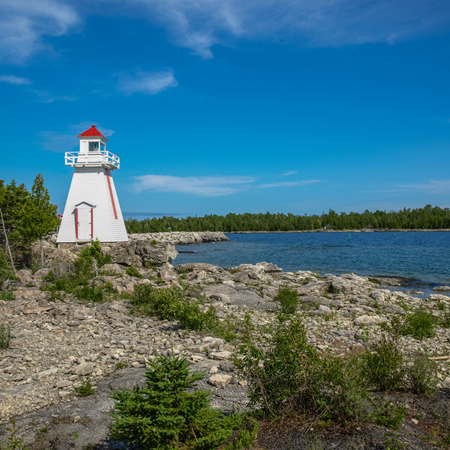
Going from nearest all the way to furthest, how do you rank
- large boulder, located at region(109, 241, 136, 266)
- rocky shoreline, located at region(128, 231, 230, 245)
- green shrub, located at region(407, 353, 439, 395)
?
green shrub, located at region(407, 353, 439, 395)
large boulder, located at region(109, 241, 136, 266)
rocky shoreline, located at region(128, 231, 230, 245)

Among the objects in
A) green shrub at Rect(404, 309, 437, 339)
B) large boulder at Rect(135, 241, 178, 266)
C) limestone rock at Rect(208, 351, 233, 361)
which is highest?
large boulder at Rect(135, 241, 178, 266)

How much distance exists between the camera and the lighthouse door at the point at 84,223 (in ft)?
88.7

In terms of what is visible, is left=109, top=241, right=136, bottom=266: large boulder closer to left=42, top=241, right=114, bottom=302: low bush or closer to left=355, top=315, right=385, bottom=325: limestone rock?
left=42, top=241, right=114, bottom=302: low bush

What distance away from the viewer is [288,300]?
13.8m

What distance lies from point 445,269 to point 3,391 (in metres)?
37.1

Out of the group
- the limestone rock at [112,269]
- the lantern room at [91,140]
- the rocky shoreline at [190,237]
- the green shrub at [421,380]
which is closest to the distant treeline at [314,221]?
the rocky shoreline at [190,237]

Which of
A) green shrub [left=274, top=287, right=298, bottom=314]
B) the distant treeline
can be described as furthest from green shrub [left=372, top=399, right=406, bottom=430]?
the distant treeline

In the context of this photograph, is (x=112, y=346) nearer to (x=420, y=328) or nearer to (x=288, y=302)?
(x=288, y=302)

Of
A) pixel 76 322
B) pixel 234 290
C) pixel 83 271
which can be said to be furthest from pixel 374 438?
pixel 83 271

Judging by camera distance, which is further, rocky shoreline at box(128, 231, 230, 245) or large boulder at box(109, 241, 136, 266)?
rocky shoreline at box(128, 231, 230, 245)

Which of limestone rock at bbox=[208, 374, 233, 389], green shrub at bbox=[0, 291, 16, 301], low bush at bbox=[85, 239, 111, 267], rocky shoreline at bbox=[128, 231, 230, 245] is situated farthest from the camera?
rocky shoreline at bbox=[128, 231, 230, 245]

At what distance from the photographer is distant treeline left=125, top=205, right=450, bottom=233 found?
146m

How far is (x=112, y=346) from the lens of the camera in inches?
327

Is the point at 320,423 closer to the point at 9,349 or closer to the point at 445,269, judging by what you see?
the point at 9,349
